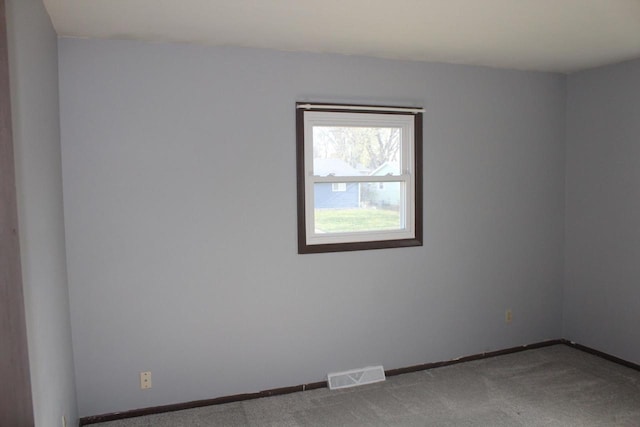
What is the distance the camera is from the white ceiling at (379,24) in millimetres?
2475

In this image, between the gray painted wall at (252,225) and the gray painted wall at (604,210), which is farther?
the gray painted wall at (604,210)

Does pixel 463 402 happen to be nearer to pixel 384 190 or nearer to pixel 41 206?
pixel 384 190

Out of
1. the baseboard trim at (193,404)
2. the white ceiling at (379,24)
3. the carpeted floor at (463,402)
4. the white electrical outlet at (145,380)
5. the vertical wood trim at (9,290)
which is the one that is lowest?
the carpeted floor at (463,402)

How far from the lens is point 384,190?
3.72 m

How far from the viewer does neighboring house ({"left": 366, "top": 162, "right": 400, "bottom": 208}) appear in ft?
12.0

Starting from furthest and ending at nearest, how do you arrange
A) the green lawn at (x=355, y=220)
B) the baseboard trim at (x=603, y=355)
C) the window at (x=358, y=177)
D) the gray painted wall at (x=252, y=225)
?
the baseboard trim at (x=603, y=355) < the green lawn at (x=355, y=220) < the window at (x=358, y=177) < the gray painted wall at (x=252, y=225)

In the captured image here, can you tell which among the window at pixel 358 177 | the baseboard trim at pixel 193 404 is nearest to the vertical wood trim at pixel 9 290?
the baseboard trim at pixel 193 404

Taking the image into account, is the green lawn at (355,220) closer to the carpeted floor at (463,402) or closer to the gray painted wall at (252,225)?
the gray painted wall at (252,225)

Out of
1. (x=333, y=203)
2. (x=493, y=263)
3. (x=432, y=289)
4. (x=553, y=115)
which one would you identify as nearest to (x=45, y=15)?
(x=333, y=203)

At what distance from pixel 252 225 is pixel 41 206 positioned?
142 centimetres

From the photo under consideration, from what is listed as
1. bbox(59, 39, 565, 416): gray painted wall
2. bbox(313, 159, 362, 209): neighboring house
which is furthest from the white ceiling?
bbox(313, 159, 362, 209): neighboring house

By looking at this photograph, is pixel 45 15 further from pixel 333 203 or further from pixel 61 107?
pixel 333 203

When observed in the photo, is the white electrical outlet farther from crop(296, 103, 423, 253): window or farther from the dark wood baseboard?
the dark wood baseboard

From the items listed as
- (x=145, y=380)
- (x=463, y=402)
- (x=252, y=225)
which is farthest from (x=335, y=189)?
(x=145, y=380)
